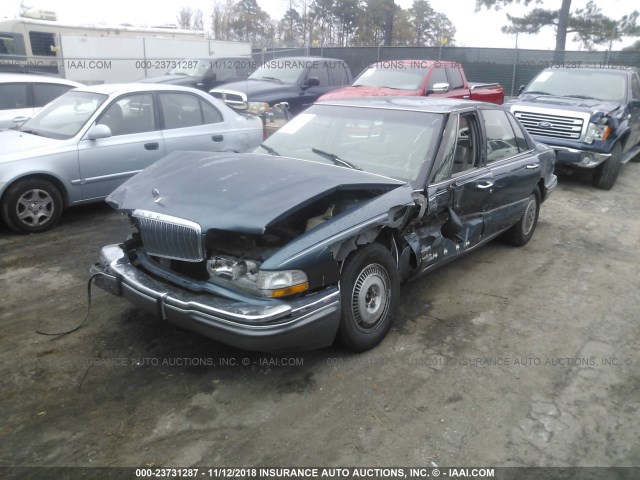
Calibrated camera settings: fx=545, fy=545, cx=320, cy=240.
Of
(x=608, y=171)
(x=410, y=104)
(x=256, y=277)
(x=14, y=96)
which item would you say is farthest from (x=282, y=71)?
(x=256, y=277)

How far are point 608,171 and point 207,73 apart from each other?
10190 mm

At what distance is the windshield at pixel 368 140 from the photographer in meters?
4.34

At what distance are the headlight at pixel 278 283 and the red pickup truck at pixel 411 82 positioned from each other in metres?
7.69

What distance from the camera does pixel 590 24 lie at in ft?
82.5

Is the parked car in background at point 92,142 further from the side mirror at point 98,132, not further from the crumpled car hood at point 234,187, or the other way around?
the crumpled car hood at point 234,187

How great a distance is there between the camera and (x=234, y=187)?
358cm

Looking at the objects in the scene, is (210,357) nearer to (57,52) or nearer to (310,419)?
(310,419)

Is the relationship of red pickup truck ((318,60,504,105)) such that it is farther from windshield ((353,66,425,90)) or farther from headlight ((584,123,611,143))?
headlight ((584,123,611,143))

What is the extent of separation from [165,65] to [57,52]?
11.9 feet

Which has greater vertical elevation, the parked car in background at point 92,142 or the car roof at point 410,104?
the car roof at point 410,104

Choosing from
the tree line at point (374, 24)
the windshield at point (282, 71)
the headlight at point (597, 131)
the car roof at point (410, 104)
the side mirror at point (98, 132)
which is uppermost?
the tree line at point (374, 24)

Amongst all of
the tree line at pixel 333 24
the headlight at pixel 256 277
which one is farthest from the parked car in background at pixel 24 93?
the tree line at pixel 333 24

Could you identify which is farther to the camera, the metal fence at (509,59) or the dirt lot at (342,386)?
the metal fence at (509,59)

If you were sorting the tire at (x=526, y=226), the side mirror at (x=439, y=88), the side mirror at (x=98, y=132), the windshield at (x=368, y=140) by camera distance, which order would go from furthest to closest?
1. the side mirror at (x=439, y=88)
2. the side mirror at (x=98, y=132)
3. the tire at (x=526, y=226)
4. the windshield at (x=368, y=140)
